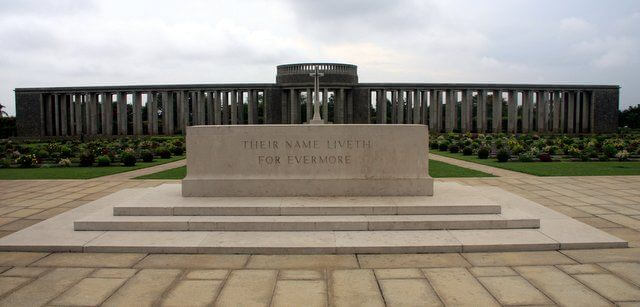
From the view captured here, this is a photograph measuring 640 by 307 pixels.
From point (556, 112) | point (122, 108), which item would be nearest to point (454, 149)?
point (556, 112)

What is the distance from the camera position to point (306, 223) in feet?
24.7

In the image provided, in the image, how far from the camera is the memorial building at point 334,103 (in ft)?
181

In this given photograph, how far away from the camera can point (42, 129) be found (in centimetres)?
5859

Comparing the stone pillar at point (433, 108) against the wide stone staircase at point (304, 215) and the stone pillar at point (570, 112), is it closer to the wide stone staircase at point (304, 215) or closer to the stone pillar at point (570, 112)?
the stone pillar at point (570, 112)

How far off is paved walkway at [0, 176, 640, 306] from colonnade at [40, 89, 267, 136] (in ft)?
163

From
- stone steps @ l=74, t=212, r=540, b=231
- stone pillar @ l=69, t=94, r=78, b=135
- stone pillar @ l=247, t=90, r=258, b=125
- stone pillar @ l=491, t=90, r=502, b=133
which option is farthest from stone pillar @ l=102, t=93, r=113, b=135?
stone steps @ l=74, t=212, r=540, b=231

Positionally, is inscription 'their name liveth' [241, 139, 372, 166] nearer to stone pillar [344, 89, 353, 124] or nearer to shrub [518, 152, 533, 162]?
shrub [518, 152, 533, 162]

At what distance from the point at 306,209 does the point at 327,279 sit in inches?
98.0

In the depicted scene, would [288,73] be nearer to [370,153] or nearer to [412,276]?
[370,153]

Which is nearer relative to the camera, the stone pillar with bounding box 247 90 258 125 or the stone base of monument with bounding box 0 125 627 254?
the stone base of monument with bounding box 0 125 627 254

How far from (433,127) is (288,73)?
1860 centimetres

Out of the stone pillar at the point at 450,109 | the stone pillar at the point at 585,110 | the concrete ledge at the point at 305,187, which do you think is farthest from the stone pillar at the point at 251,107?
the concrete ledge at the point at 305,187

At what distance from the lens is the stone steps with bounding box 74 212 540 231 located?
752 cm

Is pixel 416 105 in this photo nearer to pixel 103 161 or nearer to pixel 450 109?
pixel 450 109
